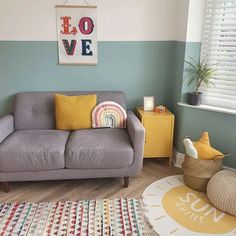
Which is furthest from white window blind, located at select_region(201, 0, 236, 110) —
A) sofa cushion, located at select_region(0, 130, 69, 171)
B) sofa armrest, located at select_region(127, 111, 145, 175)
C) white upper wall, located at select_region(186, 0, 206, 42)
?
sofa cushion, located at select_region(0, 130, 69, 171)

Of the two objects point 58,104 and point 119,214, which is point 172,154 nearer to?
point 119,214

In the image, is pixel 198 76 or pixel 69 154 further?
pixel 198 76

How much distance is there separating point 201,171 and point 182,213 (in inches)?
17.9

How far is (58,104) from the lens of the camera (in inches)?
107

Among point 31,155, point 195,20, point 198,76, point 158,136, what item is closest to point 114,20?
point 195,20

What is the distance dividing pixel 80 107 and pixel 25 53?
3.07 feet

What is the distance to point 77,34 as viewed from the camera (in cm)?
289

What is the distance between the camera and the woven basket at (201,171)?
7.71 feet

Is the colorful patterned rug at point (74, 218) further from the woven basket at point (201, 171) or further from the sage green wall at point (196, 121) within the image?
the sage green wall at point (196, 121)

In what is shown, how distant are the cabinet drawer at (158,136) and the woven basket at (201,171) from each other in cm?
46

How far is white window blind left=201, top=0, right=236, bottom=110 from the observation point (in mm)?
2549

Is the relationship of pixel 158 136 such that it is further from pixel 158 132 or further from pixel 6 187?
pixel 6 187

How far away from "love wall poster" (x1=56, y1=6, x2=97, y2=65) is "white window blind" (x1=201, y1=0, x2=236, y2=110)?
124 cm

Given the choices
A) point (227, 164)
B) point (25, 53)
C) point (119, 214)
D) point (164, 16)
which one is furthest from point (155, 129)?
point (25, 53)
